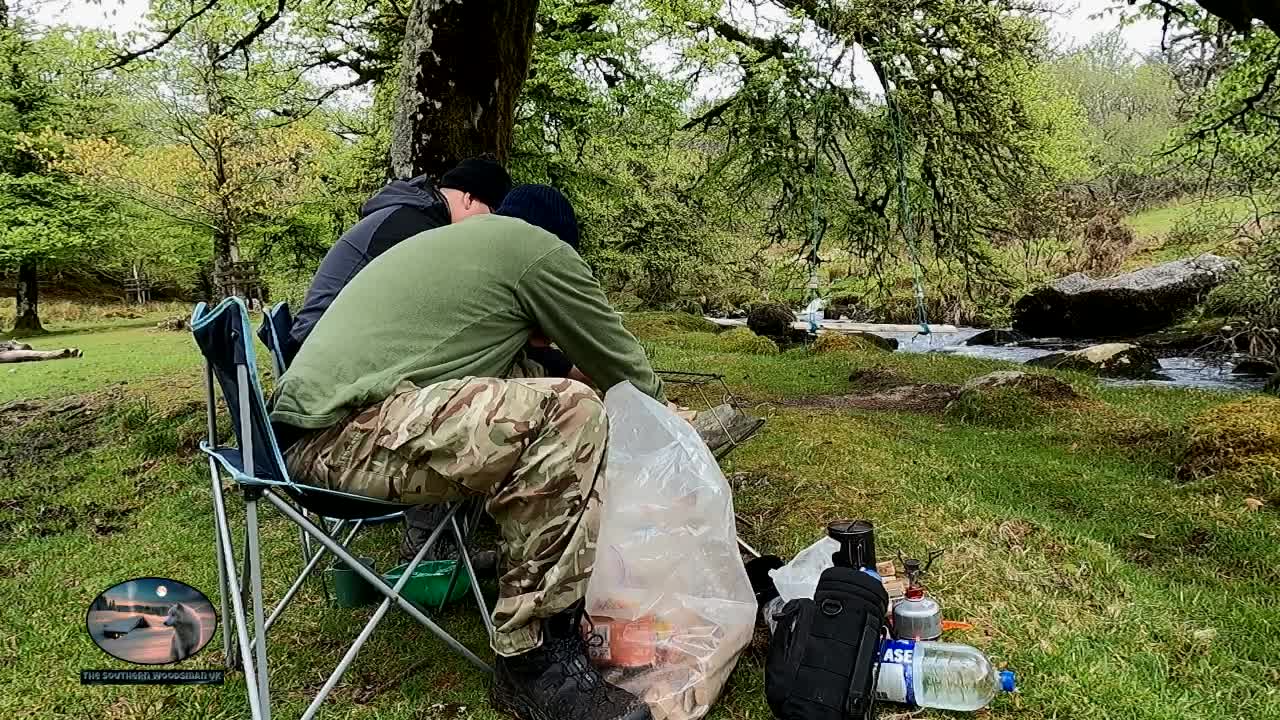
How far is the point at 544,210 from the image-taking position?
103 inches

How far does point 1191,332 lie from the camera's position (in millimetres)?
12836

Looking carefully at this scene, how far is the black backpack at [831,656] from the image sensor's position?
2014 mm

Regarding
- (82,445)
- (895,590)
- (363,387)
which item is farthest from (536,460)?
(82,445)

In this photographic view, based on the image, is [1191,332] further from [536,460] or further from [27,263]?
[27,263]

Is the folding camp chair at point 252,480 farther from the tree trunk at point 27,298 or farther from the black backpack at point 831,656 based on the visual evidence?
the tree trunk at point 27,298

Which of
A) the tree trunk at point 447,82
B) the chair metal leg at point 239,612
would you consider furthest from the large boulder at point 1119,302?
the chair metal leg at point 239,612

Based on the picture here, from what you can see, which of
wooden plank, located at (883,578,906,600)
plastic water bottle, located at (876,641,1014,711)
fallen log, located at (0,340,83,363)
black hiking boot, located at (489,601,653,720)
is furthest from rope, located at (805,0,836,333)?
fallen log, located at (0,340,83,363)

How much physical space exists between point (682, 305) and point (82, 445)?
46.2 feet

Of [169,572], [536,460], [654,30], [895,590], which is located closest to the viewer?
[536,460]

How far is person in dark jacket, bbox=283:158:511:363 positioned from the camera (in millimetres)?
2939

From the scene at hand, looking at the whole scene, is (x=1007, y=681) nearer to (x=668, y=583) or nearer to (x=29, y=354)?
(x=668, y=583)

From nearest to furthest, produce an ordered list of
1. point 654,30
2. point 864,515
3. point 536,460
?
point 536,460, point 864,515, point 654,30

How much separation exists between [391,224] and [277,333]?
57 cm

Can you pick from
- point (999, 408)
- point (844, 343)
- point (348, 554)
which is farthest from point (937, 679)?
point (844, 343)
